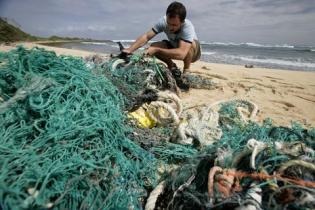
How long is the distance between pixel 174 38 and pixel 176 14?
525 mm

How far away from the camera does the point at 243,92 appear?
449 cm

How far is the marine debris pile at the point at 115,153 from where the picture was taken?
4.53ft

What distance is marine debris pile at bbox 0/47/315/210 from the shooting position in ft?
4.53

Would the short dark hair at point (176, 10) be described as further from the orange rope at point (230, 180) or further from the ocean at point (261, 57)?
the ocean at point (261, 57)

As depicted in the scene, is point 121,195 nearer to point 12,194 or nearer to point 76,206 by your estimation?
point 76,206

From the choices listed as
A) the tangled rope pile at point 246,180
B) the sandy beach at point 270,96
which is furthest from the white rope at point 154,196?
the sandy beach at point 270,96

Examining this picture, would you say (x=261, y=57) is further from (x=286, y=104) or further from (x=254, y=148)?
(x=254, y=148)

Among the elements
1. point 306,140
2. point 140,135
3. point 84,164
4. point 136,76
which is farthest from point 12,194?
point 136,76

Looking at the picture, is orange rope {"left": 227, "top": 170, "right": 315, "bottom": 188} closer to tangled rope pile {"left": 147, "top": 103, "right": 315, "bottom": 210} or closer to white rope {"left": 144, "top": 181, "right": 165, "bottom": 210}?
tangled rope pile {"left": 147, "top": 103, "right": 315, "bottom": 210}

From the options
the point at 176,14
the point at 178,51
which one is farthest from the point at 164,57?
the point at 176,14

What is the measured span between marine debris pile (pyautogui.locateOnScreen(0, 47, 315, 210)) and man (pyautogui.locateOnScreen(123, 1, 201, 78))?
1.61m

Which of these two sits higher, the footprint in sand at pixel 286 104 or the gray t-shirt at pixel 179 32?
the gray t-shirt at pixel 179 32

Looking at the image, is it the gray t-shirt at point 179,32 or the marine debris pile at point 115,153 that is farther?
the gray t-shirt at point 179,32

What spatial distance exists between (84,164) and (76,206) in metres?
0.23
